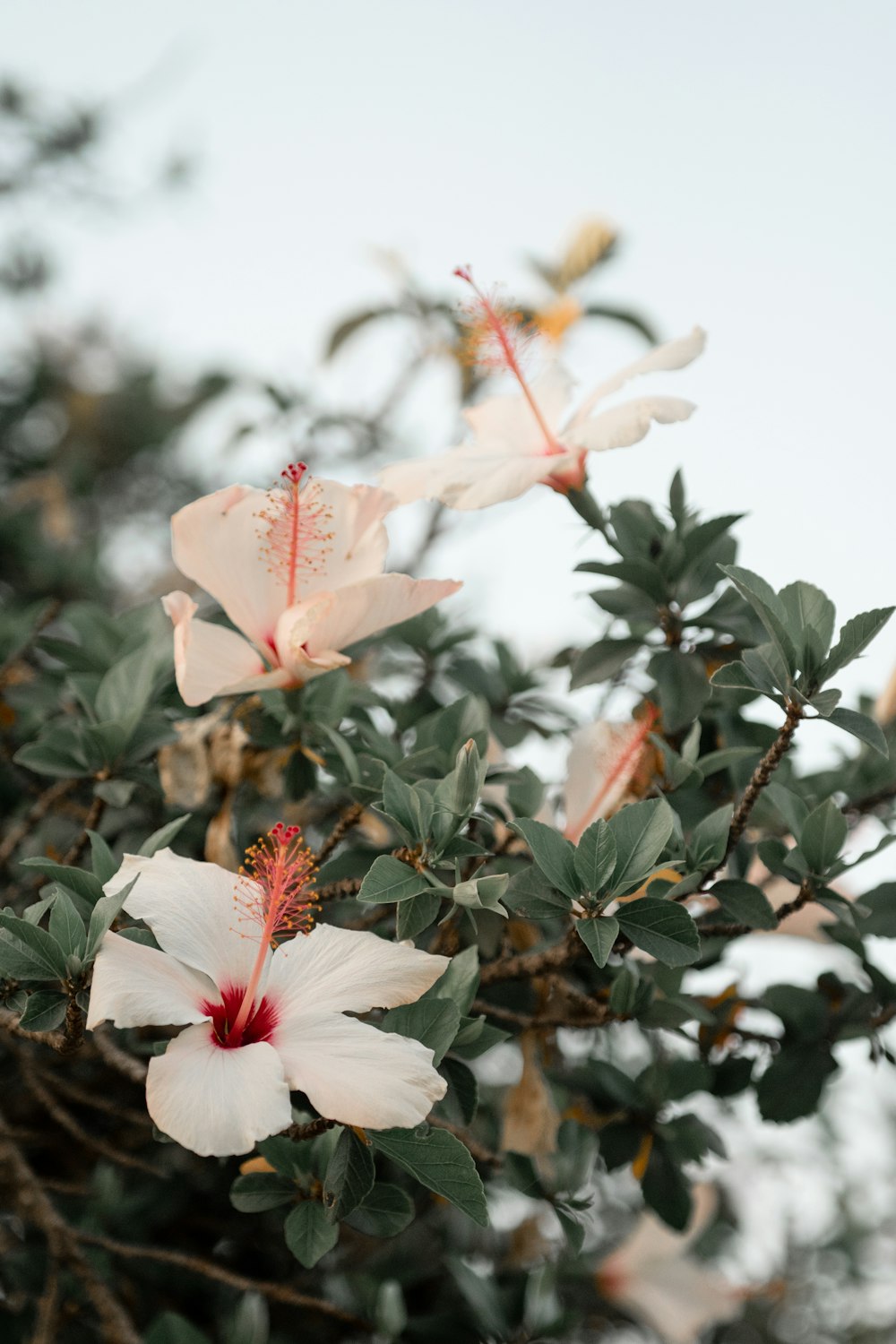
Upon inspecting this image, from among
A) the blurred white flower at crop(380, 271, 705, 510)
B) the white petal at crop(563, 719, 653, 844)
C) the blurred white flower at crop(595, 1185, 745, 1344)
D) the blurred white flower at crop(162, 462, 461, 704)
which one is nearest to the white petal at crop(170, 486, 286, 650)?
the blurred white flower at crop(162, 462, 461, 704)

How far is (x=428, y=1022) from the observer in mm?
922

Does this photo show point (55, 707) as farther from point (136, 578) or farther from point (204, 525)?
point (136, 578)

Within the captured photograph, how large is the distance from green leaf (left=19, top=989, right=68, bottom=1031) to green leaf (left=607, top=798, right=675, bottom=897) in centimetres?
45

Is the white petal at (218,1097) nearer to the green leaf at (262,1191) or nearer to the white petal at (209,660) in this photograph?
the green leaf at (262,1191)

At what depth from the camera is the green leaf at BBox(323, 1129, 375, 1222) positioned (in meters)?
0.91

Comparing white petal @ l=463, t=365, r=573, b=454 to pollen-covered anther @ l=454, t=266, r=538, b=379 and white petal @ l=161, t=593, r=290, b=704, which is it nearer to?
pollen-covered anther @ l=454, t=266, r=538, b=379

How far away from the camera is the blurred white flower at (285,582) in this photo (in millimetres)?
1146

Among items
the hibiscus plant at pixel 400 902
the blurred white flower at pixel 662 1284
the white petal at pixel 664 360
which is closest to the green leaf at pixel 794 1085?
the hibiscus plant at pixel 400 902

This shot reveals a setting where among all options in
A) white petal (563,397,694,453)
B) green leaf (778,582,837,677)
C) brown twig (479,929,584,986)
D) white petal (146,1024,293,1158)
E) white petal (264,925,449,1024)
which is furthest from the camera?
white petal (563,397,694,453)

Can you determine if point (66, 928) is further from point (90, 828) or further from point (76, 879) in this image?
point (90, 828)

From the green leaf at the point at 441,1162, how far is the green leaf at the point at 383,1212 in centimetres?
24

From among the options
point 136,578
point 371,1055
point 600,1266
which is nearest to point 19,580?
point 136,578

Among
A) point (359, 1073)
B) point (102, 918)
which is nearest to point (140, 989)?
point (102, 918)

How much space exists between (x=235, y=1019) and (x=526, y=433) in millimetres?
802
